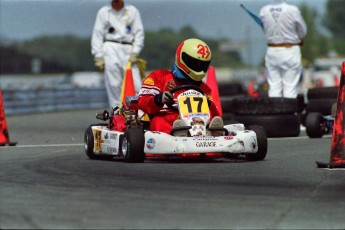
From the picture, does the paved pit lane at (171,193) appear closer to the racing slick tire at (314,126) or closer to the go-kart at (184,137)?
the go-kart at (184,137)

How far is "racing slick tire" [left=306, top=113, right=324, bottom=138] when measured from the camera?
1363cm

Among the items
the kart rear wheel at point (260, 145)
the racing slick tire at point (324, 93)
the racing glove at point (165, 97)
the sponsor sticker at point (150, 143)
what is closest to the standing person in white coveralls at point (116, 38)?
the racing slick tire at point (324, 93)

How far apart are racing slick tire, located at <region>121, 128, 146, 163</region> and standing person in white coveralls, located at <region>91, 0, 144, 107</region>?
6518 mm

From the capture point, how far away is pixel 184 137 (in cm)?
938

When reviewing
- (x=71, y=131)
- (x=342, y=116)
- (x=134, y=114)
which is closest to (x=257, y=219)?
(x=342, y=116)

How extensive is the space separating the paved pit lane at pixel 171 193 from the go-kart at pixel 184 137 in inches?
5.2

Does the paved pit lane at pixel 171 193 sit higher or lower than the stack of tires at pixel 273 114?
higher

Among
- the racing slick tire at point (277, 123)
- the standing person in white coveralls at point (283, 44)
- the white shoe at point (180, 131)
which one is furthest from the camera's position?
the standing person in white coveralls at point (283, 44)

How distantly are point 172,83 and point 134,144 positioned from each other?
1076 mm

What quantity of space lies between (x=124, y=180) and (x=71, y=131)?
8.66m

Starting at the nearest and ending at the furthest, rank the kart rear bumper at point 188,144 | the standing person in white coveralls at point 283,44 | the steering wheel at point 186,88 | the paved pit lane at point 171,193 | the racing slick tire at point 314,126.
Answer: the paved pit lane at point 171,193
the kart rear bumper at point 188,144
the steering wheel at point 186,88
the racing slick tire at point 314,126
the standing person in white coveralls at point 283,44

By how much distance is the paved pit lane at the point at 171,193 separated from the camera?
603cm

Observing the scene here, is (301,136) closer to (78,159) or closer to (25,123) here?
(78,159)

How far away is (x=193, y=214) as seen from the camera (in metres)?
6.22
